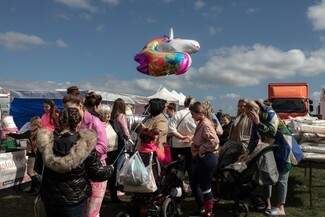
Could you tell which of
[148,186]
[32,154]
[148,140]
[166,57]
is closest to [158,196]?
[148,186]

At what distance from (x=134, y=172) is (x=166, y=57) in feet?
15.7

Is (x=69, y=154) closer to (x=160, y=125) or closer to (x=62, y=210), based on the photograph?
(x=62, y=210)

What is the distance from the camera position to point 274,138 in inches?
203

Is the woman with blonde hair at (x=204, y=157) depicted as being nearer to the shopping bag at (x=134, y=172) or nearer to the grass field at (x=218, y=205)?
the grass field at (x=218, y=205)

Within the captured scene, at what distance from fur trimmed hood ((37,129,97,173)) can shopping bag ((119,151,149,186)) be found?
151cm

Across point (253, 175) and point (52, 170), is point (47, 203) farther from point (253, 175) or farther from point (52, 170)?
point (253, 175)

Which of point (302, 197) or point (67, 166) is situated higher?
point (67, 166)

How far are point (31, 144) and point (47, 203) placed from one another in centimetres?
410

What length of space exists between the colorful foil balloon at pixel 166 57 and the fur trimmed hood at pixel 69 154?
592 cm

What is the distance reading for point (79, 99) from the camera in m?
3.25

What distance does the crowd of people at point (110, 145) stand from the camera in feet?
8.75

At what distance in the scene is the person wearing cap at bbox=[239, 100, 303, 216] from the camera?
5.04 m

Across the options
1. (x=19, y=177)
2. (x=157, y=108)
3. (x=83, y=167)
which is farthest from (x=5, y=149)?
(x=83, y=167)

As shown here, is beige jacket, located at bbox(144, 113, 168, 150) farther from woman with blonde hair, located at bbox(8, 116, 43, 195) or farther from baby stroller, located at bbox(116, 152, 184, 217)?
woman with blonde hair, located at bbox(8, 116, 43, 195)
